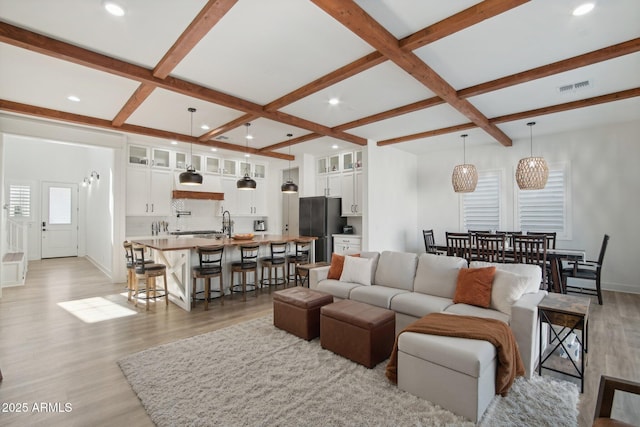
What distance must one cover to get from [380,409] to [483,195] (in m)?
5.90

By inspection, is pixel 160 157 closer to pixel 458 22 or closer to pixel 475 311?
pixel 458 22

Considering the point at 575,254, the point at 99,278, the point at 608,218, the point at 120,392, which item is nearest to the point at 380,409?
the point at 120,392

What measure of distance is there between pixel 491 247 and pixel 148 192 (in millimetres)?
6712

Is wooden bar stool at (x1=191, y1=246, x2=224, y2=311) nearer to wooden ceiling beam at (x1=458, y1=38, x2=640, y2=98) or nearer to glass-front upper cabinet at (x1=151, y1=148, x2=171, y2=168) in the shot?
glass-front upper cabinet at (x1=151, y1=148, x2=171, y2=168)

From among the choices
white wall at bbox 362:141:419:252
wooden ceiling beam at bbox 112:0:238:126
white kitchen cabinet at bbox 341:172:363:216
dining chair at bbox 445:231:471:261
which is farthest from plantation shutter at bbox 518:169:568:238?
wooden ceiling beam at bbox 112:0:238:126

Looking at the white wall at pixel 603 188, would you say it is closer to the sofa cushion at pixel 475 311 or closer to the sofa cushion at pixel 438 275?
the sofa cushion at pixel 438 275

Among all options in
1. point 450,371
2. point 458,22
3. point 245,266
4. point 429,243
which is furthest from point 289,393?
point 429,243

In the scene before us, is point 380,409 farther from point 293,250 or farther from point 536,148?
point 536,148

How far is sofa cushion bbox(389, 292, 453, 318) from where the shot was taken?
9.84 ft

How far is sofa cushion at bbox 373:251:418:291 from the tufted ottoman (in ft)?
4.43

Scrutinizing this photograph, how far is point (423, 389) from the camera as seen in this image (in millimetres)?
2215

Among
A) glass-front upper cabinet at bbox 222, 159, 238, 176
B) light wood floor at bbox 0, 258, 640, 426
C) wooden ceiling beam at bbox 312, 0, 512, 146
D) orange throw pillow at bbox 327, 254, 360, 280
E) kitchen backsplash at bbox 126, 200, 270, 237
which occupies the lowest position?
light wood floor at bbox 0, 258, 640, 426

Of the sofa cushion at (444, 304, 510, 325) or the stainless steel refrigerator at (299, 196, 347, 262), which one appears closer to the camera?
the sofa cushion at (444, 304, 510, 325)

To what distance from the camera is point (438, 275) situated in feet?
11.1
